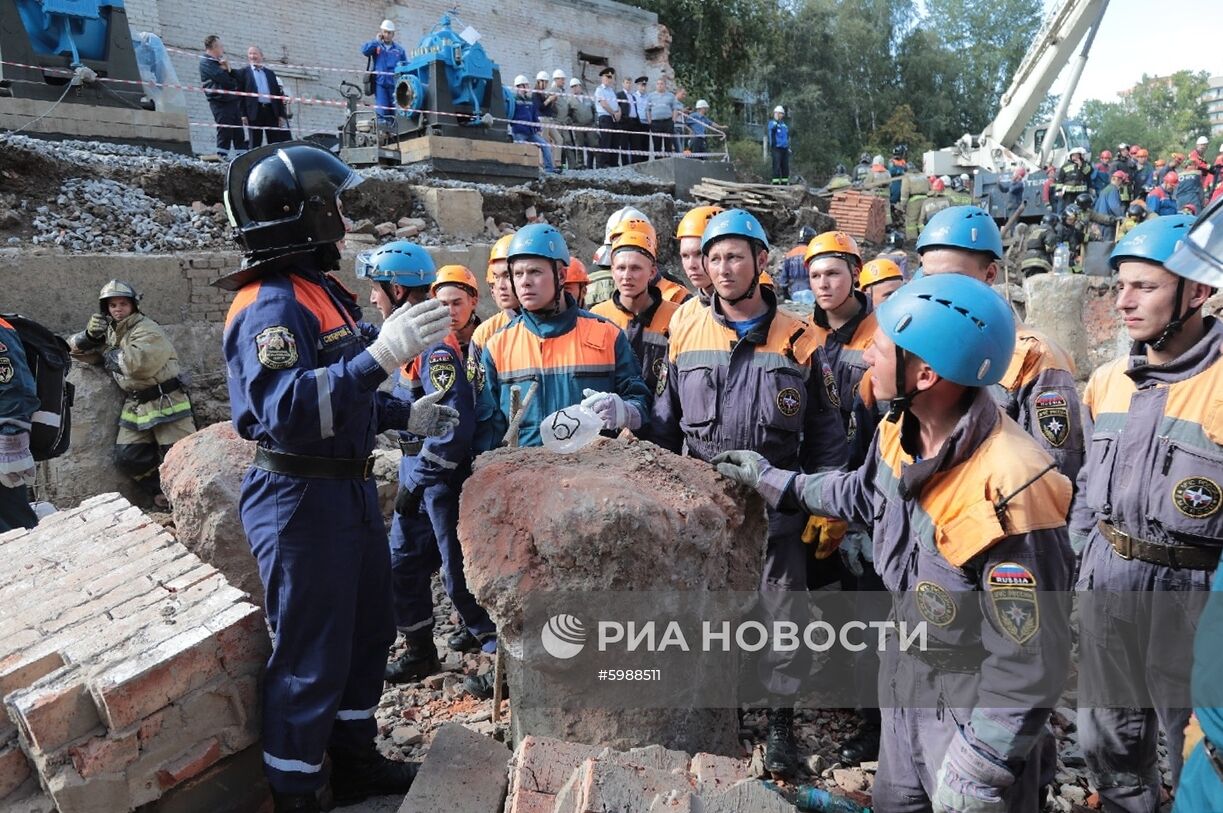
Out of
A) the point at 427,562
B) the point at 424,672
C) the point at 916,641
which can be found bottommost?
the point at 424,672

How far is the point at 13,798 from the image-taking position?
Result: 96.4 inches

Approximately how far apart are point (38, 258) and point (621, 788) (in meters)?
6.98

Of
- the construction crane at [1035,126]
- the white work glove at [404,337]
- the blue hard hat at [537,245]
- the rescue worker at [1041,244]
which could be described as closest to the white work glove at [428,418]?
the white work glove at [404,337]

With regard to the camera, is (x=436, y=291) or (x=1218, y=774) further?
(x=436, y=291)

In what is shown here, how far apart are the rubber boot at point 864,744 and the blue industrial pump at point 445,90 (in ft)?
35.6

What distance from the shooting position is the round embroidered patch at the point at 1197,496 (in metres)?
2.66

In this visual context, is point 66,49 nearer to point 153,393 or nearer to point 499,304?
point 153,393

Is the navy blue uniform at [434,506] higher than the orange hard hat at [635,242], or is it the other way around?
the orange hard hat at [635,242]

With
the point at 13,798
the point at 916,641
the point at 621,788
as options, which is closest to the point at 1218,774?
the point at 916,641

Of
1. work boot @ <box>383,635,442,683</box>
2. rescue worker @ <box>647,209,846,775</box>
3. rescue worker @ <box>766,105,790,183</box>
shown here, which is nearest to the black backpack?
work boot @ <box>383,635,442,683</box>

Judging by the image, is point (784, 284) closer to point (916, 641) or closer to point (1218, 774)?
point (916, 641)

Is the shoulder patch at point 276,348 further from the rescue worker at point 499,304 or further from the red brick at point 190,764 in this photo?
the rescue worker at point 499,304

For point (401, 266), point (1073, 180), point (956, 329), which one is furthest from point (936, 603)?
point (1073, 180)

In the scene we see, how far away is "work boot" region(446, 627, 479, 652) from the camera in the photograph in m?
4.55
